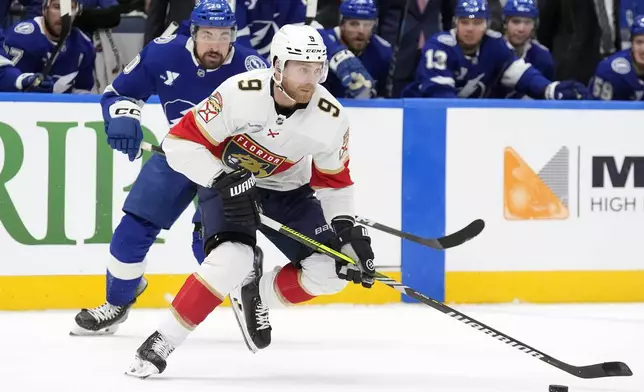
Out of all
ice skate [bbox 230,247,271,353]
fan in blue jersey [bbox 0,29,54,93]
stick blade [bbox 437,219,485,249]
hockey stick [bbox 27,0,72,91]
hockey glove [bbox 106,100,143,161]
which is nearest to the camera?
ice skate [bbox 230,247,271,353]

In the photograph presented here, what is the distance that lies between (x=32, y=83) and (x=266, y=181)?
5.66 feet

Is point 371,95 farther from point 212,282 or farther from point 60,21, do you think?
point 212,282

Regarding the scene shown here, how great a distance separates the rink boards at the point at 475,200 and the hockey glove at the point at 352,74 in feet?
0.36

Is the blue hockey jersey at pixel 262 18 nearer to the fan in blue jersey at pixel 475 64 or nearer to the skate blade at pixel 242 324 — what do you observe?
the fan in blue jersey at pixel 475 64

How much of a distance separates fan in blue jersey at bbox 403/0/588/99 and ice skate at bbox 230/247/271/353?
194cm

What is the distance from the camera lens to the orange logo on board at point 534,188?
5516 millimetres

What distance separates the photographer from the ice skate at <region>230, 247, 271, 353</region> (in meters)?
4.00

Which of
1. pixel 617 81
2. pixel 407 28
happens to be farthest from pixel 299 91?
pixel 617 81

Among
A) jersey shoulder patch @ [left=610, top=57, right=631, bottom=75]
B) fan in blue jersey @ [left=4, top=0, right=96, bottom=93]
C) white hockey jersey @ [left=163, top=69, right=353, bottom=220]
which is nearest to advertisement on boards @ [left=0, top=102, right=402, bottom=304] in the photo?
fan in blue jersey @ [left=4, top=0, right=96, bottom=93]

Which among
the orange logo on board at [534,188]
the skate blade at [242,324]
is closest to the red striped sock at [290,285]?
the skate blade at [242,324]

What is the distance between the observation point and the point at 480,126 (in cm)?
549

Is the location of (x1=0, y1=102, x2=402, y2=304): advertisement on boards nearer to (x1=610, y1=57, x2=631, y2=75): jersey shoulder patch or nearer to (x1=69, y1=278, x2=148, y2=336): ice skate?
(x1=69, y1=278, x2=148, y2=336): ice skate

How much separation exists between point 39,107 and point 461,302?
81.7 inches

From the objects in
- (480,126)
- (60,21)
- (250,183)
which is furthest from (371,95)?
(250,183)
